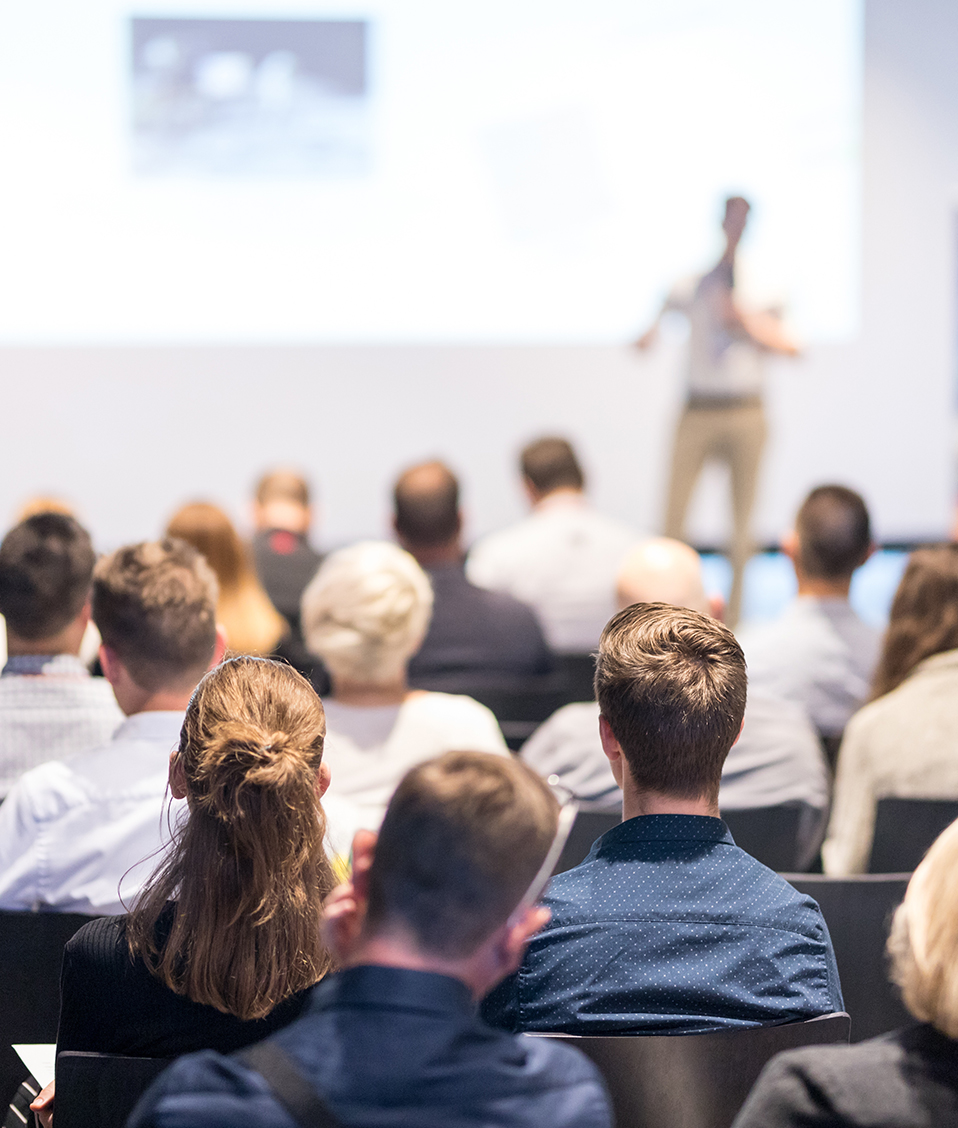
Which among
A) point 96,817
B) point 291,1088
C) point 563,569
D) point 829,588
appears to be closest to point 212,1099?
point 291,1088

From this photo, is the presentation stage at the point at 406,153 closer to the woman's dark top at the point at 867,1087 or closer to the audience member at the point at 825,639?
the audience member at the point at 825,639

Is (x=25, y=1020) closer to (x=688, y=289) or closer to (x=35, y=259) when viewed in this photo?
(x=688, y=289)

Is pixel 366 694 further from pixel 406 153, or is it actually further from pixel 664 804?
pixel 406 153

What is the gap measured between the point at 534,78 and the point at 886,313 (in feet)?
8.11

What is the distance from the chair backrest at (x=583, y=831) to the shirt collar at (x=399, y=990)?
120 cm

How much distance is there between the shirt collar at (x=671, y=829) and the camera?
4.76 ft

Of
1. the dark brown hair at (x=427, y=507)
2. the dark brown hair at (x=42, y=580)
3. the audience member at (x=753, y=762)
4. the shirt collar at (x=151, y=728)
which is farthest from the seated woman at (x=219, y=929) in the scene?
the dark brown hair at (x=427, y=507)

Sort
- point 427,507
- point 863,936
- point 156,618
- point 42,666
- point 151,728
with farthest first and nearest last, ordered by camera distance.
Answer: point 427,507
point 42,666
point 156,618
point 151,728
point 863,936

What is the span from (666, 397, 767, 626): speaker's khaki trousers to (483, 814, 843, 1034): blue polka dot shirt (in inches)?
184

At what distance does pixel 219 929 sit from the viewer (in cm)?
124

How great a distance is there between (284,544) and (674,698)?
3309 millimetres

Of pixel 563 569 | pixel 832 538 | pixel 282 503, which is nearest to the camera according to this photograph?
pixel 832 538

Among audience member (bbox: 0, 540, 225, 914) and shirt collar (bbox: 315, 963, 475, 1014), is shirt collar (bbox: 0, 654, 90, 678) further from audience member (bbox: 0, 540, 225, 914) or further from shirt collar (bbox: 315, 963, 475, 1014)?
shirt collar (bbox: 315, 963, 475, 1014)

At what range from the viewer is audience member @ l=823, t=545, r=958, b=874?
243cm
